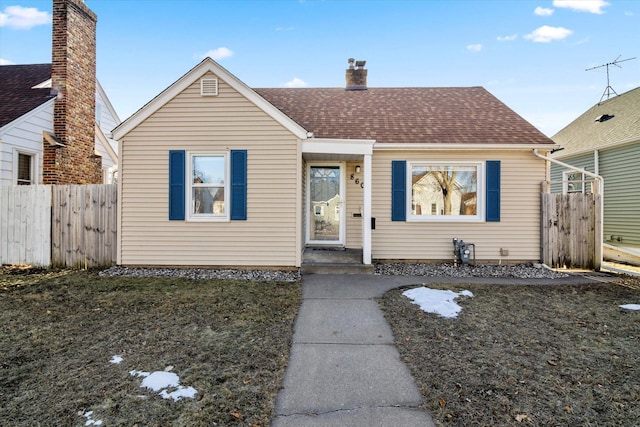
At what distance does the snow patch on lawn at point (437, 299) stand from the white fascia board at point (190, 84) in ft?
Result: 13.4

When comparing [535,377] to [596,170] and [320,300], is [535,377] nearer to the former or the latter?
[320,300]

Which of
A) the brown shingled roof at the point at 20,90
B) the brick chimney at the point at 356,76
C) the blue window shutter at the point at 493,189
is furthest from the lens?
the brick chimney at the point at 356,76

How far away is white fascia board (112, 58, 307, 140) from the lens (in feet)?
24.1

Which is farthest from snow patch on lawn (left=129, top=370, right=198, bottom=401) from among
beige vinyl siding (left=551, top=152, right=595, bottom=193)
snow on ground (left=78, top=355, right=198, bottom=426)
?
beige vinyl siding (left=551, top=152, right=595, bottom=193)

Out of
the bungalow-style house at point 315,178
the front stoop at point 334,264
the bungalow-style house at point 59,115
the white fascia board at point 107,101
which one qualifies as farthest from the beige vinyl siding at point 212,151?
the white fascia board at point 107,101

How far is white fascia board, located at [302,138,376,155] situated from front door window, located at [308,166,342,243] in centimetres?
175

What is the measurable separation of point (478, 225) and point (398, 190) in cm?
221

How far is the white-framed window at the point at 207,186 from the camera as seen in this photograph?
25.0ft

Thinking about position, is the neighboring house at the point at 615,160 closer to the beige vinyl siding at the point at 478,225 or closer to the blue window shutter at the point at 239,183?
the beige vinyl siding at the point at 478,225

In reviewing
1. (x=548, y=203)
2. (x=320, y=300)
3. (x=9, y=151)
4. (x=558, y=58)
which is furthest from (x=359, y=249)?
(x=558, y=58)

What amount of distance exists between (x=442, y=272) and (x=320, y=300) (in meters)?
3.45

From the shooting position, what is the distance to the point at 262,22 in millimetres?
13172

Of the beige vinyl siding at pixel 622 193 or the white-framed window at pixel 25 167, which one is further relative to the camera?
the beige vinyl siding at pixel 622 193

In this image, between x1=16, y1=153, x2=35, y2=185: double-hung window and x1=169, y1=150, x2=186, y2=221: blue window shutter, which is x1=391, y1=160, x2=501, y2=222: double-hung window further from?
x1=16, y1=153, x2=35, y2=185: double-hung window
